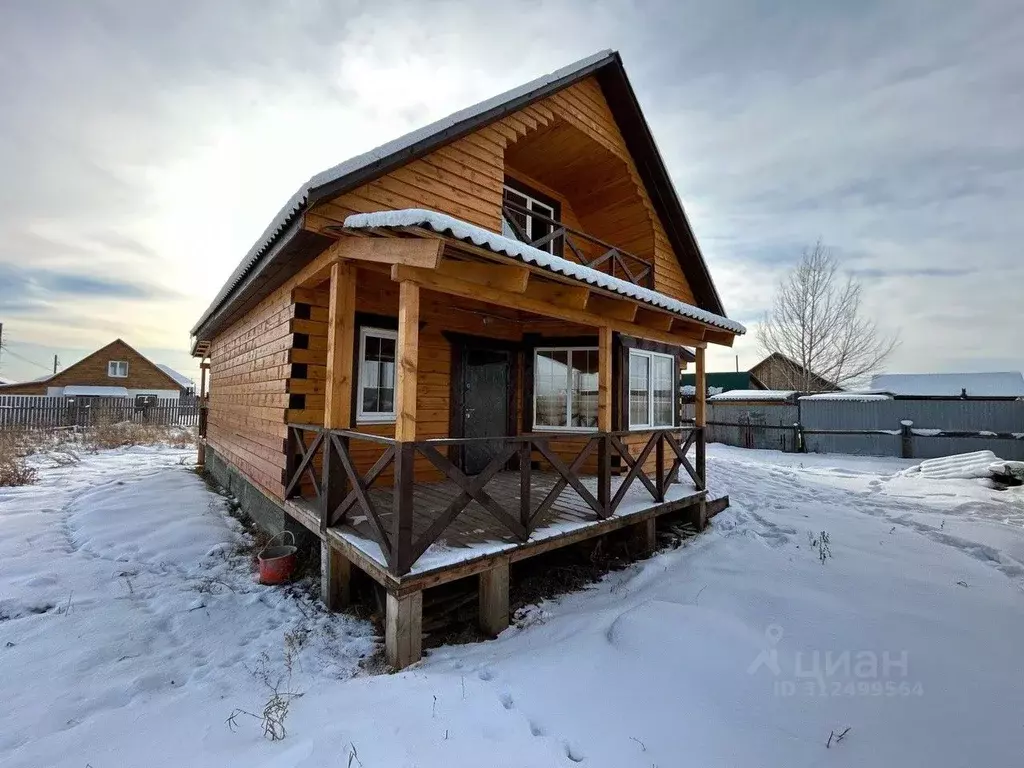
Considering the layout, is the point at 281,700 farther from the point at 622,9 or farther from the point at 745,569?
the point at 622,9

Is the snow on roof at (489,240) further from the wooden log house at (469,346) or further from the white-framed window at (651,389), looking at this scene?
the white-framed window at (651,389)

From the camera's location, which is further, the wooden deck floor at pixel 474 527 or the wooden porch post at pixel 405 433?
the wooden deck floor at pixel 474 527

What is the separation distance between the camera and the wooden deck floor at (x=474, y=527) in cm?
331

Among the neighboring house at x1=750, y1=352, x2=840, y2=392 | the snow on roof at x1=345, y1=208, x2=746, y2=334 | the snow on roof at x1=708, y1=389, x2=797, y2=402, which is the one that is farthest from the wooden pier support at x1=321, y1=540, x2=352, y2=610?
the neighboring house at x1=750, y1=352, x2=840, y2=392

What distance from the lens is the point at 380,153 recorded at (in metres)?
4.50

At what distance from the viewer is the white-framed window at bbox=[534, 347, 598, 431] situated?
7.39 m

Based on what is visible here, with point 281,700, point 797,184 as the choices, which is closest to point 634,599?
point 281,700

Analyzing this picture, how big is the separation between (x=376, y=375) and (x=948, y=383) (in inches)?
1148

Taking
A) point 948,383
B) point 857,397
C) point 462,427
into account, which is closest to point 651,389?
point 462,427

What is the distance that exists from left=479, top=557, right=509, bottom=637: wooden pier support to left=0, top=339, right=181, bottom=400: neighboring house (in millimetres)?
30994

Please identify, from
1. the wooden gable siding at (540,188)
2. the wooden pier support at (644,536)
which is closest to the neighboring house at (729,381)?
the wooden gable siding at (540,188)

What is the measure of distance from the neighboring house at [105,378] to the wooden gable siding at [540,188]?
2940cm

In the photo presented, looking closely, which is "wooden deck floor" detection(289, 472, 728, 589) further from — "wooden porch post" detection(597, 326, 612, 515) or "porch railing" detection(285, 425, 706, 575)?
"wooden porch post" detection(597, 326, 612, 515)

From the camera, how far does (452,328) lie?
648 cm
